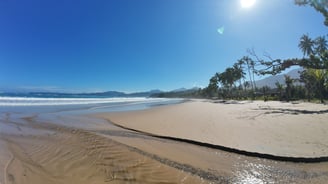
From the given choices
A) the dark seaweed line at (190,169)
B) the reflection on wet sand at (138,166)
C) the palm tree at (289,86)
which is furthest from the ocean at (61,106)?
the palm tree at (289,86)

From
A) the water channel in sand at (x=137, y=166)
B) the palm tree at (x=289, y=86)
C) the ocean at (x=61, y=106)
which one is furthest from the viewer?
the palm tree at (x=289, y=86)

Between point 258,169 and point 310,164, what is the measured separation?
4.51ft

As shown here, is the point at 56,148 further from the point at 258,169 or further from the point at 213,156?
the point at 258,169

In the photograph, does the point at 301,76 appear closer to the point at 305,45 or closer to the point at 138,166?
the point at 305,45

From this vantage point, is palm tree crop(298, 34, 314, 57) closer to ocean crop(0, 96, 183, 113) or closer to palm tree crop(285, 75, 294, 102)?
palm tree crop(285, 75, 294, 102)

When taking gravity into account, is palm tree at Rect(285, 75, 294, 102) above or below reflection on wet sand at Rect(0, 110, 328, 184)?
above

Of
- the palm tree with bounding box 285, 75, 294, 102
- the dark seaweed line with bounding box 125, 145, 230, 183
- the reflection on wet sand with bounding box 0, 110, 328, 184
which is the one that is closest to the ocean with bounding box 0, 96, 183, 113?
the reflection on wet sand with bounding box 0, 110, 328, 184

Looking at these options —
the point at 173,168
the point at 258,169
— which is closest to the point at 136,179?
the point at 173,168

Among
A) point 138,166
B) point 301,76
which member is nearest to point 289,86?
point 301,76

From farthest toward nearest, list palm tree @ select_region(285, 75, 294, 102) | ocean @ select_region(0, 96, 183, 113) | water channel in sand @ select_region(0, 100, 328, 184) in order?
palm tree @ select_region(285, 75, 294, 102)
ocean @ select_region(0, 96, 183, 113)
water channel in sand @ select_region(0, 100, 328, 184)

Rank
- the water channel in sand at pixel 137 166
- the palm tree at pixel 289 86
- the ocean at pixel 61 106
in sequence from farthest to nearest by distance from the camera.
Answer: the palm tree at pixel 289 86
the ocean at pixel 61 106
the water channel in sand at pixel 137 166

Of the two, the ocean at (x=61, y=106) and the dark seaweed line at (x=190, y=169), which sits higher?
the ocean at (x=61, y=106)

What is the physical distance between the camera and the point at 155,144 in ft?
21.2

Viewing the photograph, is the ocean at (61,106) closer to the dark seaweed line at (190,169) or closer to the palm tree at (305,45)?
the dark seaweed line at (190,169)
